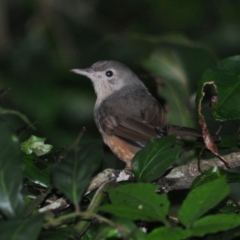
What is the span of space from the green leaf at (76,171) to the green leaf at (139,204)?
0.21 meters

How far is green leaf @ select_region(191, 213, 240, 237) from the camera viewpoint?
2.21 meters

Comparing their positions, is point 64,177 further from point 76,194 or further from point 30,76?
point 30,76

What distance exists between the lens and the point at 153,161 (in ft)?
10.0

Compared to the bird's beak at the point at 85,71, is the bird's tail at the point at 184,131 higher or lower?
lower

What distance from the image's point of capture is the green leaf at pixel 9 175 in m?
2.47

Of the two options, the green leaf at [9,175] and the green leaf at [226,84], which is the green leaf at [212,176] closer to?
the green leaf at [226,84]

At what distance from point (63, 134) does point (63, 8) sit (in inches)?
105

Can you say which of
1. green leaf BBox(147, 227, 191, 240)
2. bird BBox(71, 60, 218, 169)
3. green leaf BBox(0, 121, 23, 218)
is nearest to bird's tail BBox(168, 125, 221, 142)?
bird BBox(71, 60, 218, 169)

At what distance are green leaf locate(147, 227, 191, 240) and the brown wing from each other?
266 cm

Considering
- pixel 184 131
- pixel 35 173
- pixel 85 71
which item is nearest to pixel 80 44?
pixel 85 71

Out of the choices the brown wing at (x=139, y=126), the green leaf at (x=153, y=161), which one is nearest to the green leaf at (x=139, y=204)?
the green leaf at (x=153, y=161)

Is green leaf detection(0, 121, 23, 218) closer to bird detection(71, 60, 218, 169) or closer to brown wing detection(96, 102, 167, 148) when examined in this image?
bird detection(71, 60, 218, 169)

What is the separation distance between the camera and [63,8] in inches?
310

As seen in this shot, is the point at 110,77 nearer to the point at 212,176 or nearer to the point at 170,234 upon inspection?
the point at 212,176
